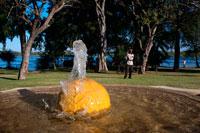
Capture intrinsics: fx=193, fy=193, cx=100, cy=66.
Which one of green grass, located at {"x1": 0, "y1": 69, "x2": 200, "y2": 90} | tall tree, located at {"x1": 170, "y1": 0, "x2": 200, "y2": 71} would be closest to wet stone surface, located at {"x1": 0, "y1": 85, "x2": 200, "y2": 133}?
green grass, located at {"x1": 0, "y1": 69, "x2": 200, "y2": 90}

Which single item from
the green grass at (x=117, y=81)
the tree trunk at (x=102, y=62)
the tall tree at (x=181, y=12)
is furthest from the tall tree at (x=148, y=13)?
the green grass at (x=117, y=81)

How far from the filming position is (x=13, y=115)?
16.4ft

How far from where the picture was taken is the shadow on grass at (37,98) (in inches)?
243

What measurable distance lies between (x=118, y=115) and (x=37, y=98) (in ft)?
11.1

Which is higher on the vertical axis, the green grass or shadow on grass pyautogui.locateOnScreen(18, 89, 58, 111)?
the green grass

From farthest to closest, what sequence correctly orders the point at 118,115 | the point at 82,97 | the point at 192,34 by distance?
the point at 192,34
the point at 118,115
the point at 82,97

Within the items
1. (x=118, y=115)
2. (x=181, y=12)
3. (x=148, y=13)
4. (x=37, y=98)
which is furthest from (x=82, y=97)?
(x=181, y=12)

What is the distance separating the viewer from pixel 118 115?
197 inches

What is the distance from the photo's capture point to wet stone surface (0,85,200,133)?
4.12m

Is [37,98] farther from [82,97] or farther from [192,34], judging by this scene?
[192,34]

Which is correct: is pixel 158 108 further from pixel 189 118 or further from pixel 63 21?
pixel 63 21

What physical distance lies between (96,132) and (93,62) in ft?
94.5

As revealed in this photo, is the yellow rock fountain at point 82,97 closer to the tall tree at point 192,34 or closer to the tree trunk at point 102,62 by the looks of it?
the tree trunk at point 102,62

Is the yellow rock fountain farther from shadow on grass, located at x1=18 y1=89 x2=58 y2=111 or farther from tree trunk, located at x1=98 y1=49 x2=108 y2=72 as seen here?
tree trunk, located at x1=98 y1=49 x2=108 y2=72
